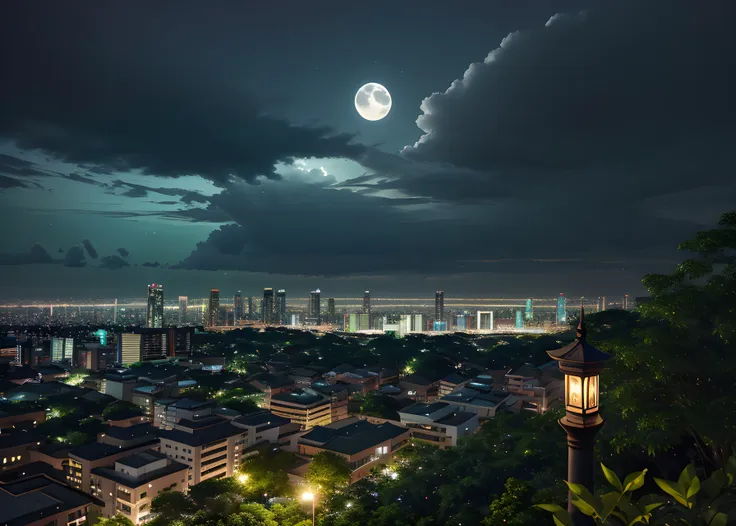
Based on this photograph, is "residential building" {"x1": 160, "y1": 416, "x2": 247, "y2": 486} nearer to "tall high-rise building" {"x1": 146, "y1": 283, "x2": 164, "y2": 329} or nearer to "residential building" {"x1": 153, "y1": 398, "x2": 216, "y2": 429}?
"residential building" {"x1": 153, "y1": 398, "x2": 216, "y2": 429}

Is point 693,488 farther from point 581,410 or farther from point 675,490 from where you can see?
point 581,410

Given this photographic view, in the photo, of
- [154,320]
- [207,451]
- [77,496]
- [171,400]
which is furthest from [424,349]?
[154,320]

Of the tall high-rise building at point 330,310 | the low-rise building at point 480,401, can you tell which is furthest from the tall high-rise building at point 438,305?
the low-rise building at point 480,401

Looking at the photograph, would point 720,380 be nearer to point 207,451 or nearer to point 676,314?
point 676,314

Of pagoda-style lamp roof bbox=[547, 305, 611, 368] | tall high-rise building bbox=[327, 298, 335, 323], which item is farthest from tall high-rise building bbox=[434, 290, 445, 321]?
pagoda-style lamp roof bbox=[547, 305, 611, 368]

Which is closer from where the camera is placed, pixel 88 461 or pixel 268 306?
pixel 88 461

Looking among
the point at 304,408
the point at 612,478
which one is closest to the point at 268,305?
the point at 304,408

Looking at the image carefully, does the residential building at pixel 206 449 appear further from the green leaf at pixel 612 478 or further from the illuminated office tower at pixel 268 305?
the illuminated office tower at pixel 268 305
